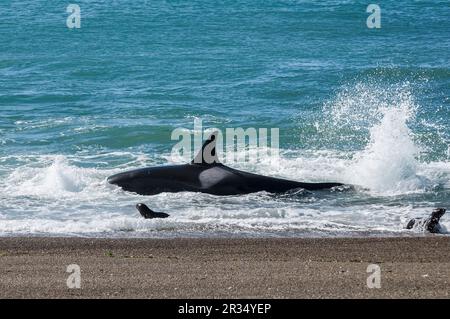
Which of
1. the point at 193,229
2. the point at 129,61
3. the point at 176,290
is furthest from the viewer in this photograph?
the point at 129,61

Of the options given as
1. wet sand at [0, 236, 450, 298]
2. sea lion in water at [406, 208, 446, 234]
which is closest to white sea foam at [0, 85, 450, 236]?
sea lion in water at [406, 208, 446, 234]

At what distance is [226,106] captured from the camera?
2561cm

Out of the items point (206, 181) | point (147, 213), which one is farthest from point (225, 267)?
point (206, 181)

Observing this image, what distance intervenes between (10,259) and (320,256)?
353cm

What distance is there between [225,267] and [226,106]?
15362mm

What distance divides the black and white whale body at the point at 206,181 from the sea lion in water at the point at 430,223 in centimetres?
291

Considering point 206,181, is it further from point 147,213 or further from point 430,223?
point 430,223

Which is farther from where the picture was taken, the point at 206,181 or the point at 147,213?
the point at 206,181

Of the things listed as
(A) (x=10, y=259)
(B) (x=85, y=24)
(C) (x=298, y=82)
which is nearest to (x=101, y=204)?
(A) (x=10, y=259)

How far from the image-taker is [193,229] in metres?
13.4

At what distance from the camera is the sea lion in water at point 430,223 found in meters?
13.1

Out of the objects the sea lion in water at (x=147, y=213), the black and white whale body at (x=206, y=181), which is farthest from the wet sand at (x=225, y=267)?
the black and white whale body at (x=206, y=181)
